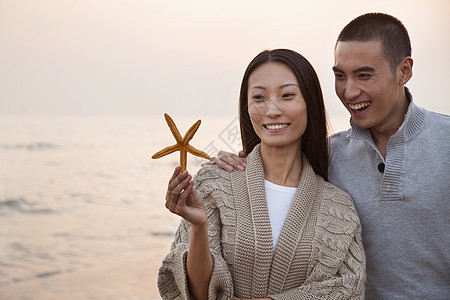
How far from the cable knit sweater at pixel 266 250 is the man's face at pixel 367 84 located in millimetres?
670

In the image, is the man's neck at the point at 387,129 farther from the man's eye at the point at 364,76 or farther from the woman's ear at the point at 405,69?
the man's eye at the point at 364,76

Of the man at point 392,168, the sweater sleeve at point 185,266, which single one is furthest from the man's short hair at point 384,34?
the sweater sleeve at point 185,266

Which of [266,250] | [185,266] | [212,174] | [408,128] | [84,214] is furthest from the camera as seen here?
[84,214]

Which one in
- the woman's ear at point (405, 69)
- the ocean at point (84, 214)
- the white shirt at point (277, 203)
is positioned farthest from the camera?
the ocean at point (84, 214)

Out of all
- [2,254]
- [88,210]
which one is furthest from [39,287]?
[88,210]

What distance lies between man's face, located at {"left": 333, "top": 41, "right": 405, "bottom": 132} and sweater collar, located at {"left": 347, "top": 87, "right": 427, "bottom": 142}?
0.09 meters

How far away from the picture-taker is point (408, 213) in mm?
3244

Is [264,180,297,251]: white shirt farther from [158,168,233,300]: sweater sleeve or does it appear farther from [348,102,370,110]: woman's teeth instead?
[348,102,370,110]: woman's teeth

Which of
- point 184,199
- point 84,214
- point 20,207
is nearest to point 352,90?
point 184,199

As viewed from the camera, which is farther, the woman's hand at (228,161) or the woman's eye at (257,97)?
the woman's hand at (228,161)

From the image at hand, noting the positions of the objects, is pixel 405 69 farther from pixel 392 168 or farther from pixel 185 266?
pixel 185 266

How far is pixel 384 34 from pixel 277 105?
959mm

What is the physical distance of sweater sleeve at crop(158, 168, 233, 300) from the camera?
2752 millimetres

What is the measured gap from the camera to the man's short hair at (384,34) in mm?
3396
